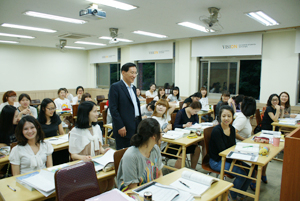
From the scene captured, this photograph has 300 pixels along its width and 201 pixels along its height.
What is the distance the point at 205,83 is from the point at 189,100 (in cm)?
278

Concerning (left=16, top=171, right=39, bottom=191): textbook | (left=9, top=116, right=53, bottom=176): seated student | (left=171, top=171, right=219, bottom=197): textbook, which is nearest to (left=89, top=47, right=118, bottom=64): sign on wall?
(left=9, top=116, right=53, bottom=176): seated student

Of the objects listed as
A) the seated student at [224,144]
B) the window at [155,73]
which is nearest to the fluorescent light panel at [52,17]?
the seated student at [224,144]

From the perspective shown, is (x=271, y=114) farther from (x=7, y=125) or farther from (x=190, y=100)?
(x=7, y=125)

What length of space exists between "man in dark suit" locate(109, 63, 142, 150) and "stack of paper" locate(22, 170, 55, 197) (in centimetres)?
102

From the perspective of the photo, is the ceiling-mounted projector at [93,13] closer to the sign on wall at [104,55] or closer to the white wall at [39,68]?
the sign on wall at [104,55]

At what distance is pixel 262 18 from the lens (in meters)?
4.93

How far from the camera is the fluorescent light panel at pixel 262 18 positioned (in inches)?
181

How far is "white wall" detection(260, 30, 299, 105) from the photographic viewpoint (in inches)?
241

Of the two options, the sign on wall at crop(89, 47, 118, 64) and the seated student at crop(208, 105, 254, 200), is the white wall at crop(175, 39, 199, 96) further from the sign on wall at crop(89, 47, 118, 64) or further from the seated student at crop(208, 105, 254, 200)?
the seated student at crop(208, 105, 254, 200)

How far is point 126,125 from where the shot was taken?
2918mm

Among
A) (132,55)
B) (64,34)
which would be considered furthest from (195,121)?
(132,55)

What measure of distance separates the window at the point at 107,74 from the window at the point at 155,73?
5.13 feet

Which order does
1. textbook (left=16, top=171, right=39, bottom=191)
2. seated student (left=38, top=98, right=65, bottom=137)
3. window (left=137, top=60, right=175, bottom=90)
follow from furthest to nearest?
window (left=137, top=60, right=175, bottom=90) → seated student (left=38, top=98, right=65, bottom=137) → textbook (left=16, top=171, right=39, bottom=191)


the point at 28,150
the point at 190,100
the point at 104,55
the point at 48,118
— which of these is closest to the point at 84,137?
the point at 28,150
